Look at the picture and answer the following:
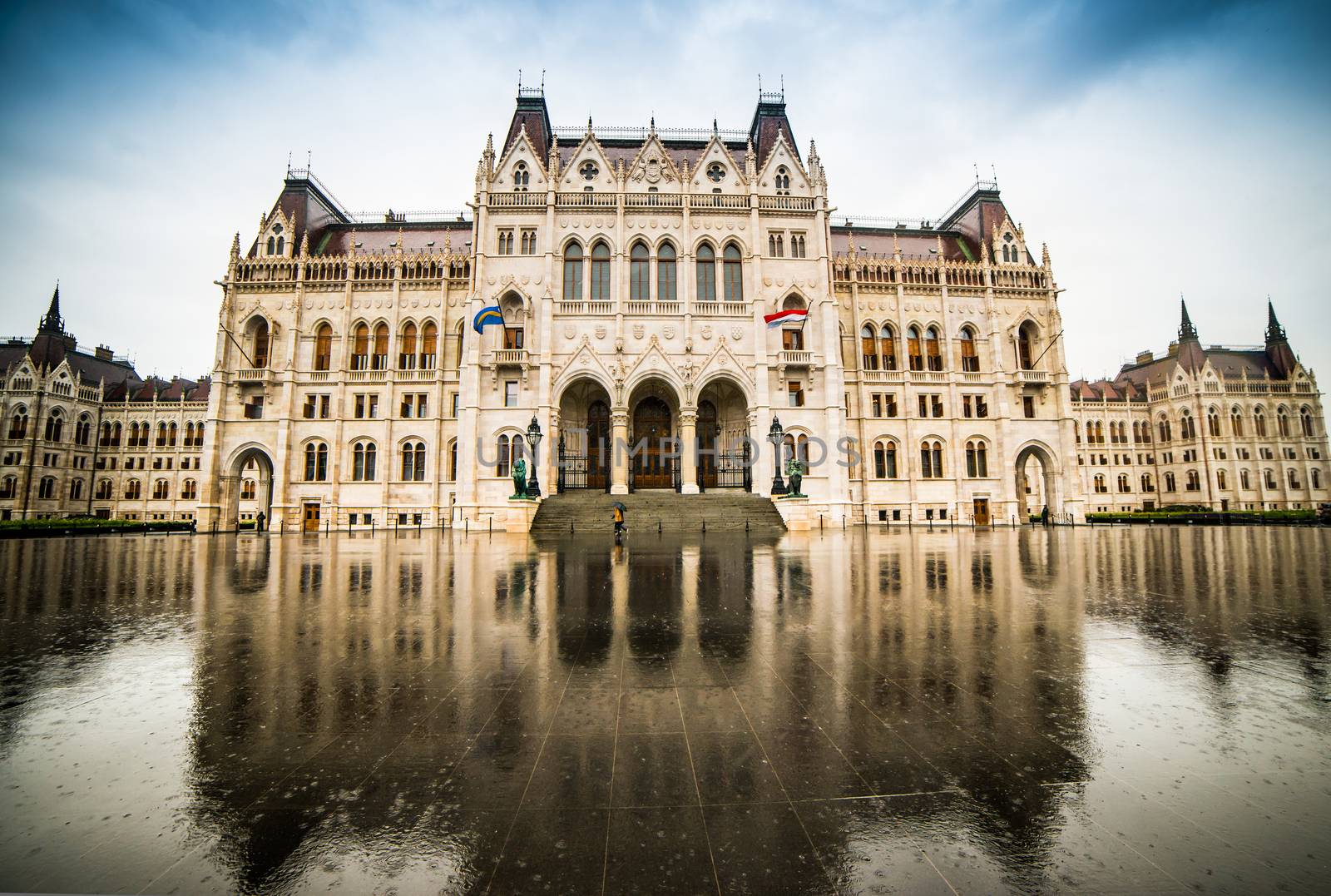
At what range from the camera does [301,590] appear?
935 cm

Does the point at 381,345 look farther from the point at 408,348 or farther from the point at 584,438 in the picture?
the point at 584,438

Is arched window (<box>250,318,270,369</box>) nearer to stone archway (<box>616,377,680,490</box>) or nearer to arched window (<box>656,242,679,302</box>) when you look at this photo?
stone archway (<box>616,377,680,490</box>)

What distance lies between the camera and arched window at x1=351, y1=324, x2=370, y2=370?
38406 millimetres

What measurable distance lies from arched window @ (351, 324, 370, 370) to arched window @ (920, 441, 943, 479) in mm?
38783

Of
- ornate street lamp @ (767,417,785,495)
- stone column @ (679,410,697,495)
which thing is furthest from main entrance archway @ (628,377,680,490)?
ornate street lamp @ (767,417,785,495)

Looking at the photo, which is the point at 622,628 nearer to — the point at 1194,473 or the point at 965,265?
the point at 965,265

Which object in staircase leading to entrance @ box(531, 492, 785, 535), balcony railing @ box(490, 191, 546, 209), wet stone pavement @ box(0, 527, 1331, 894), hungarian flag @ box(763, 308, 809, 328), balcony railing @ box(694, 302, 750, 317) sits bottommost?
wet stone pavement @ box(0, 527, 1331, 894)

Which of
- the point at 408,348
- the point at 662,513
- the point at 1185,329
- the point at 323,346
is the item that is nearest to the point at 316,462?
the point at 323,346

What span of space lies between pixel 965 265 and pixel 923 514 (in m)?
18.5

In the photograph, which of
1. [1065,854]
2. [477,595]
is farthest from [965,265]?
[1065,854]

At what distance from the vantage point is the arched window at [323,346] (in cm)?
3831

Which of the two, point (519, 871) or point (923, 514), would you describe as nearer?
point (519, 871)

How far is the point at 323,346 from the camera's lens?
38562 millimetres

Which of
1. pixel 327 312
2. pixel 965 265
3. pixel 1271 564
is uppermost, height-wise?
pixel 965 265
